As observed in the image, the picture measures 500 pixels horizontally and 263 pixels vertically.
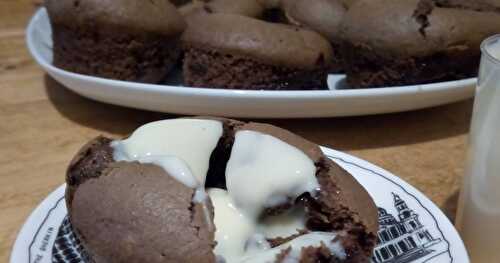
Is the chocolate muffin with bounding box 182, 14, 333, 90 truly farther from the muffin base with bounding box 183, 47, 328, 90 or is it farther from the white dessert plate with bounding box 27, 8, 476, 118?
the white dessert plate with bounding box 27, 8, 476, 118

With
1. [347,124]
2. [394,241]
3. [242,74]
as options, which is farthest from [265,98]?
[394,241]

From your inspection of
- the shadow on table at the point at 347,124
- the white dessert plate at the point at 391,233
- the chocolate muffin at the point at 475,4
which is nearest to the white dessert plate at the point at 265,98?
the shadow on table at the point at 347,124

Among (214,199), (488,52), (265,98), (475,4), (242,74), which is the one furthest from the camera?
(475,4)

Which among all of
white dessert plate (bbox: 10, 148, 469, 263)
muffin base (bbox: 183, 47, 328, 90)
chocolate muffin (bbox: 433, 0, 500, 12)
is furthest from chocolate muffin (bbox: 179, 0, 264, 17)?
white dessert plate (bbox: 10, 148, 469, 263)

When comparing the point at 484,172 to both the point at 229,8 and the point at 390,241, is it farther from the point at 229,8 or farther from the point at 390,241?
the point at 229,8

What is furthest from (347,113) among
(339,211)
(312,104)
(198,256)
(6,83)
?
(6,83)

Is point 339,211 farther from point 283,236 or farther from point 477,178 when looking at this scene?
point 477,178
